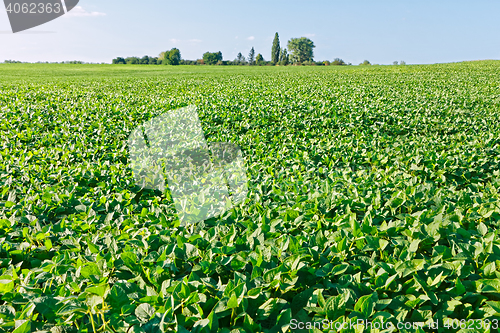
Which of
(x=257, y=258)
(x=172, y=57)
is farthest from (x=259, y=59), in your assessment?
(x=257, y=258)

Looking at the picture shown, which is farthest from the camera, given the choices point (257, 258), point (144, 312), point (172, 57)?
point (172, 57)

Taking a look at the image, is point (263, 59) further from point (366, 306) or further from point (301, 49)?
point (366, 306)

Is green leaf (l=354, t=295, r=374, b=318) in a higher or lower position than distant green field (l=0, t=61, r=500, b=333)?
higher

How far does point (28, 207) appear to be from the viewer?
10.8 ft

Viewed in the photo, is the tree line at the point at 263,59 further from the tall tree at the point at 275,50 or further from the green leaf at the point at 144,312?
the green leaf at the point at 144,312

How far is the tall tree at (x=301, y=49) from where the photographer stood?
127 metres

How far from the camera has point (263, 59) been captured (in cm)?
12225

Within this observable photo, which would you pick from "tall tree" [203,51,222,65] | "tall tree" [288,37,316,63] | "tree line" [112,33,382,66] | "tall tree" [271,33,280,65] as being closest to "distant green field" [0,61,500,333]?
"tree line" [112,33,382,66]

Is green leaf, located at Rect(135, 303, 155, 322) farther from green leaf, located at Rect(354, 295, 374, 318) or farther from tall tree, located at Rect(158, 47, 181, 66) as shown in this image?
tall tree, located at Rect(158, 47, 181, 66)

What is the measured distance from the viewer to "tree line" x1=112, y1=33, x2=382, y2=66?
320 feet

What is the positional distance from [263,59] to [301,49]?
18812mm

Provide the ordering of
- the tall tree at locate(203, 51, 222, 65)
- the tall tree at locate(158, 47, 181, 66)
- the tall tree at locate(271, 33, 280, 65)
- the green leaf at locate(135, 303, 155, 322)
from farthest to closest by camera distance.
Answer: the tall tree at locate(271, 33, 280, 65) → the tall tree at locate(203, 51, 222, 65) → the tall tree at locate(158, 47, 181, 66) → the green leaf at locate(135, 303, 155, 322)

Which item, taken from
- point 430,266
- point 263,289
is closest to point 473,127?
point 430,266

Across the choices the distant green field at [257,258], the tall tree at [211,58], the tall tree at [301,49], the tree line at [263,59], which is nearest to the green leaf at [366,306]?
the distant green field at [257,258]
